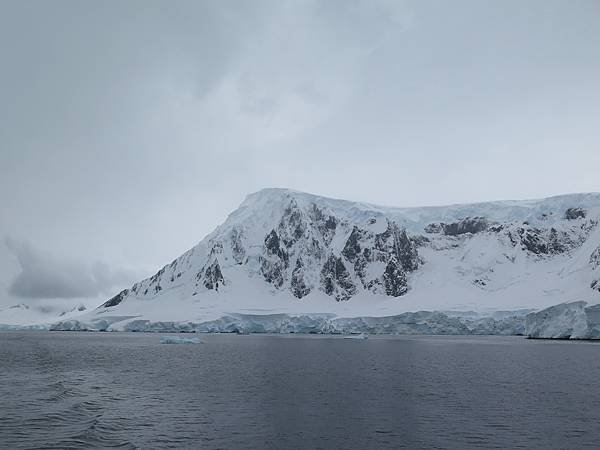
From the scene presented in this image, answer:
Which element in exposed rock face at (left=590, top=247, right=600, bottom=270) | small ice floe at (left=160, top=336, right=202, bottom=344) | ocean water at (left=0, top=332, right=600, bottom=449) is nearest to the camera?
ocean water at (left=0, top=332, right=600, bottom=449)

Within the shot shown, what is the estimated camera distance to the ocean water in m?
24.8

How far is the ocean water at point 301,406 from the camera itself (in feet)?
81.3

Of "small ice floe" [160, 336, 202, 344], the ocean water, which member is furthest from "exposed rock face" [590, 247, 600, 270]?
"small ice floe" [160, 336, 202, 344]

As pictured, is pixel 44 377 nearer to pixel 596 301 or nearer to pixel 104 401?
pixel 104 401

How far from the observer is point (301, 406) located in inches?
1310

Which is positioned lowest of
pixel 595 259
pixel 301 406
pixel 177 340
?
pixel 301 406

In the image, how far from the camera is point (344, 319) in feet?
525

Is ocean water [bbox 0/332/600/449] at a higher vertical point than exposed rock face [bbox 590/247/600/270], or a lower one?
lower

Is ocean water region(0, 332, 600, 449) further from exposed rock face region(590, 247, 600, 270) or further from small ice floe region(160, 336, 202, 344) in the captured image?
exposed rock face region(590, 247, 600, 270)

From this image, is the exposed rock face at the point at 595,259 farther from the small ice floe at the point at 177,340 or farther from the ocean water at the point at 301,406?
the small ice floe at the point at 177,340

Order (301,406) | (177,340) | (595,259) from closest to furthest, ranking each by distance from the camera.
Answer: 1. (301,406)
2. (177,340)
3. (595,259)

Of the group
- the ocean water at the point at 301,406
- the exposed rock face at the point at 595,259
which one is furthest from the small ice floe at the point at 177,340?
the exposed rock face at the point at 595,259

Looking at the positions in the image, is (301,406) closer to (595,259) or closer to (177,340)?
(177,340)

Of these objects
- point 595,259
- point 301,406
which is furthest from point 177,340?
point 595,259
